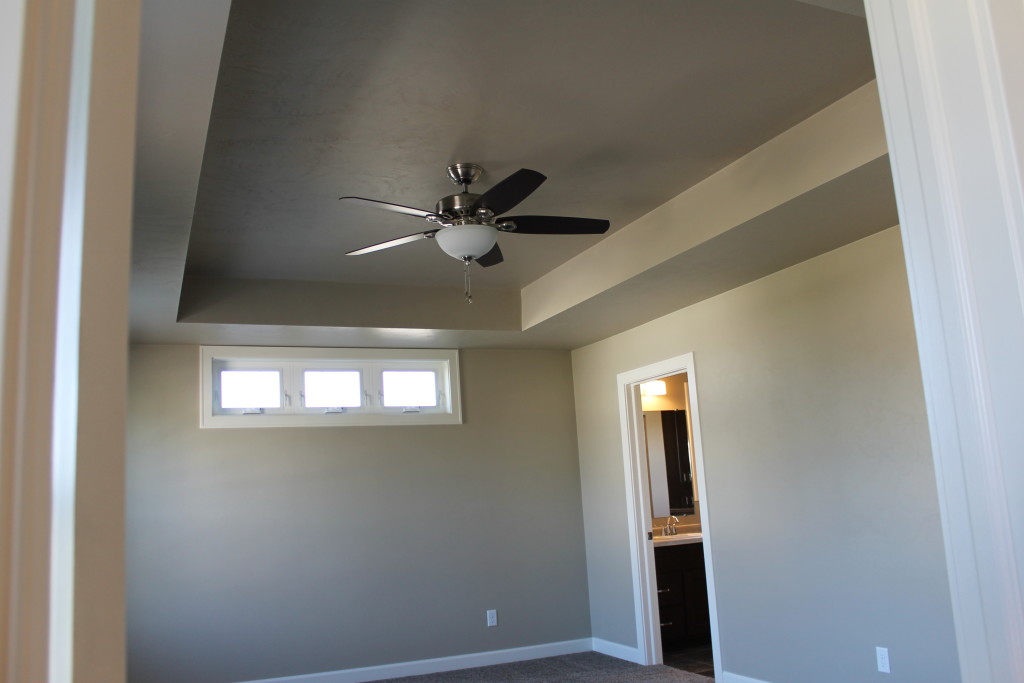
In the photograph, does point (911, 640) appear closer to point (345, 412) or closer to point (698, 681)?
point (698, 681)

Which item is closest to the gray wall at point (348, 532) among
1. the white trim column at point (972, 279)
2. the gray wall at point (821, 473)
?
the gray wall at point (821, 473)

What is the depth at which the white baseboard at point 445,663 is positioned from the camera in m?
5.62

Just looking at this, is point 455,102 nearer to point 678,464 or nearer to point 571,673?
point 571,673

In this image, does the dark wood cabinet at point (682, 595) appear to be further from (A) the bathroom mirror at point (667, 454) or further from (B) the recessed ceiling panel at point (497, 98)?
(B) the recessed ceiling panel at point (497, 98)

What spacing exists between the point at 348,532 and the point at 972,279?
17.8ft

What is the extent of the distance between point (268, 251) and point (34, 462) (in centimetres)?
440

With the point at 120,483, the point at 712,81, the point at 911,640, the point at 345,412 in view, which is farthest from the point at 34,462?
the point at 345,412

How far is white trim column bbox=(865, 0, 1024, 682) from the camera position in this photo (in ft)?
3.06

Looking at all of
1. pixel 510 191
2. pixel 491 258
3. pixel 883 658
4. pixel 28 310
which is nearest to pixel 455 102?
pixel 510 191

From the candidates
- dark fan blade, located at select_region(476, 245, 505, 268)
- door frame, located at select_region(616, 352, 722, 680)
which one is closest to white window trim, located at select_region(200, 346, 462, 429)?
door frame, located at select_region(616, 352, 722, 680)

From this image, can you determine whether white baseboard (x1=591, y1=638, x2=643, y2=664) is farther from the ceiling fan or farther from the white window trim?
the ceiling fan

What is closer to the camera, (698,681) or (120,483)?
(120,483)

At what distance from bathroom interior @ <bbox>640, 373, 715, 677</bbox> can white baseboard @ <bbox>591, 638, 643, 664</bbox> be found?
0.23m

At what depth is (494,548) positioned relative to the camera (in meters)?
6.26
